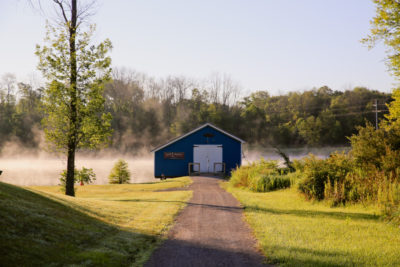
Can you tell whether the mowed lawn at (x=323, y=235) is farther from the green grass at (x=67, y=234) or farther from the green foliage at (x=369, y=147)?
the green foliage at (x=369, y=147)

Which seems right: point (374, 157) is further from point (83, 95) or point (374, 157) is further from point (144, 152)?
point (144, 152)

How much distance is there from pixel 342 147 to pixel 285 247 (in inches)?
2758

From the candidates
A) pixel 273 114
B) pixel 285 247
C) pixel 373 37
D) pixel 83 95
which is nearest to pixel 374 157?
pixel 373 37

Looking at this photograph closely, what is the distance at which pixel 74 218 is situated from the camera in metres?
10.1

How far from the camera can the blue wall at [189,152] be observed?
37.2 m

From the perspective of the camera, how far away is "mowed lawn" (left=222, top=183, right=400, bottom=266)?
7.44m

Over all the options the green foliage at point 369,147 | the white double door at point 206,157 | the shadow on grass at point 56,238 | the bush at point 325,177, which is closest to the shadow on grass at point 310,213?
the bush at point 325,177

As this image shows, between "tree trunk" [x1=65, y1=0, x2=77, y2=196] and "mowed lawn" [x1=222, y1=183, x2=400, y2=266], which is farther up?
"tree trunk" [x1=65, y1=0, x2=77, y2=196]

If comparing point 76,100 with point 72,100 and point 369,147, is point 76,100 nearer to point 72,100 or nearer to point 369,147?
point 72,100

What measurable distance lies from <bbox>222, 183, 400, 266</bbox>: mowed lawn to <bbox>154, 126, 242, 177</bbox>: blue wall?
894 inches

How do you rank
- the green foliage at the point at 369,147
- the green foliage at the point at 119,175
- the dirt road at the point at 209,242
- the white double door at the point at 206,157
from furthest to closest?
the green foliage at the point at 119,175
the white double door at the point at 206,157
the green foliage at the point at 369,147
the dirt road at the point at 209,242

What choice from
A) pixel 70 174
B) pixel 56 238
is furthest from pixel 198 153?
pixel 56 238

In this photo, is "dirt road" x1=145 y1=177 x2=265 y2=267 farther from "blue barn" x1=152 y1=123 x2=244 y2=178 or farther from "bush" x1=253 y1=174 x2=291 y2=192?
"blue barn" x1=152 y1=123 x2=244 y2=178

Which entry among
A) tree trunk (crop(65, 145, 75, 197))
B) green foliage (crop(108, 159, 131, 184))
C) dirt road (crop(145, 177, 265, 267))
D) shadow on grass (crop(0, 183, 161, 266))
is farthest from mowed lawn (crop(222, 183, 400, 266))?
green foliage (crop(108, 159, 131, 184))
